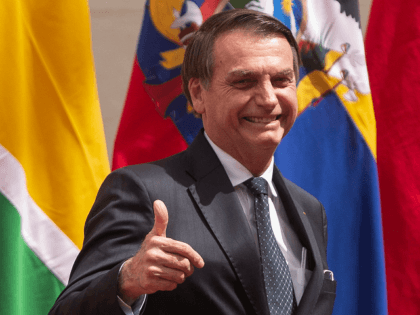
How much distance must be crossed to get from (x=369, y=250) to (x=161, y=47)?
103 centimetres

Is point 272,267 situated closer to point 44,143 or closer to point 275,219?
point 275,219

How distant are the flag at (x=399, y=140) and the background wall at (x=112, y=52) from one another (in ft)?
3.59

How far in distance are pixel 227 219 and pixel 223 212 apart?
18mm

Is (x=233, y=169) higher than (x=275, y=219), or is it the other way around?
(x=233, y=169)

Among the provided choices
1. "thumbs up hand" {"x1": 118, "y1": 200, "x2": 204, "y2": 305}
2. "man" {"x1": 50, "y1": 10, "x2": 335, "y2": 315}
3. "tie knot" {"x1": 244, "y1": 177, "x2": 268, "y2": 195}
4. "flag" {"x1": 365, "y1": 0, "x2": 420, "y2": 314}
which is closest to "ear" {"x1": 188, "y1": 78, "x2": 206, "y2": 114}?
"man" {"x1": 50, "y1": 10, "x2": 335, "y2": 315}

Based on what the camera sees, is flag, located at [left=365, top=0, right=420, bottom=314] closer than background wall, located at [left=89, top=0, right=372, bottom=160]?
Yes

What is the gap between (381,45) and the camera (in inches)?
79.7

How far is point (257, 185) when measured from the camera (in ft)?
3.79

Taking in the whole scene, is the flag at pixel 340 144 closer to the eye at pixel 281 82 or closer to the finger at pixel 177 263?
the eye at pixel 281 82

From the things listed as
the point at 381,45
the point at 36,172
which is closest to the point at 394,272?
the point at 381,45

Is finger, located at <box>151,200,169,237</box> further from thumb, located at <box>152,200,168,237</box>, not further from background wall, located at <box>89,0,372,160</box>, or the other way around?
background wall, located at <box>89,0,372,160</box>

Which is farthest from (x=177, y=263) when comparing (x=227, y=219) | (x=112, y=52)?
(x=112, y=52)

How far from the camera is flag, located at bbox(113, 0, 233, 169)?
1797mm

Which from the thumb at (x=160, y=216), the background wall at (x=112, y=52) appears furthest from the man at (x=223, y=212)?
the background wall at (x=112, y=52)
